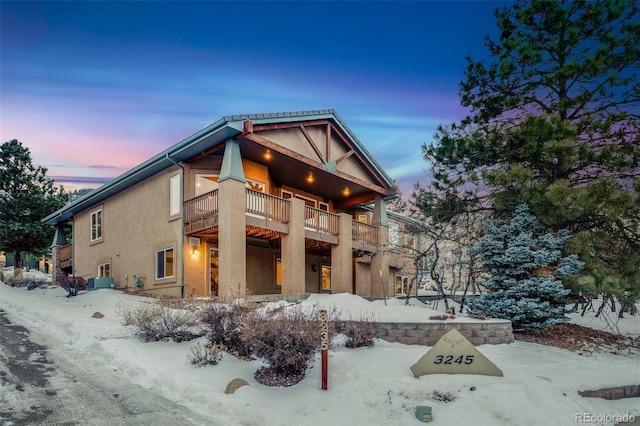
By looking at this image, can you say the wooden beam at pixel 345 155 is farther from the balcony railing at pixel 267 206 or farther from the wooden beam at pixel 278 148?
the balcony railing at pixel 267 206

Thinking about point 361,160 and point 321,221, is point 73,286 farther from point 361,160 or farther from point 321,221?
point 361,160

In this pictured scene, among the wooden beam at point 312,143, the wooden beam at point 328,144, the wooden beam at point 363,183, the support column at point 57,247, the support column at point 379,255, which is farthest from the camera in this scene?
the support column at point 57,247

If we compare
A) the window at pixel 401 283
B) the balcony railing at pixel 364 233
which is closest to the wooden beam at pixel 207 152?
the balcony railing at pixel 364 233

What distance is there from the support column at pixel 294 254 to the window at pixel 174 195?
4.21m

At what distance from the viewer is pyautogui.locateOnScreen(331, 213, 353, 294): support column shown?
63.9 feet

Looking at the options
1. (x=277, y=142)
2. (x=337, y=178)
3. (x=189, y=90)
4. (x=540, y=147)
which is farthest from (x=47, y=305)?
(x=540, y=147)

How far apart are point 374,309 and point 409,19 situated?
9.00 metres

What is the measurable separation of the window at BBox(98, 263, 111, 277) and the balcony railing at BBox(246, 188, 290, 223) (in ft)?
30.5

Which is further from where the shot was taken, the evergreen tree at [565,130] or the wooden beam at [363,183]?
the wooden beam at [363,183]

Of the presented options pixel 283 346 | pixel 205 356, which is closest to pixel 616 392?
pixel 283 346

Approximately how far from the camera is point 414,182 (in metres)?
17.0

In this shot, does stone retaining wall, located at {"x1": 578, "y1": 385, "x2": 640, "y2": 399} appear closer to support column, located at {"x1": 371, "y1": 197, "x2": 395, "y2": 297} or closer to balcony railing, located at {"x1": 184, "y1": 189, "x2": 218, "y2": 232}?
balcony railing, located at {"x1": 184, "y1": 189, "x2": 218, "y2": 232}

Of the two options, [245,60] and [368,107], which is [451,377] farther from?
[245,60]

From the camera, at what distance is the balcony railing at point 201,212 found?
15789 mm
